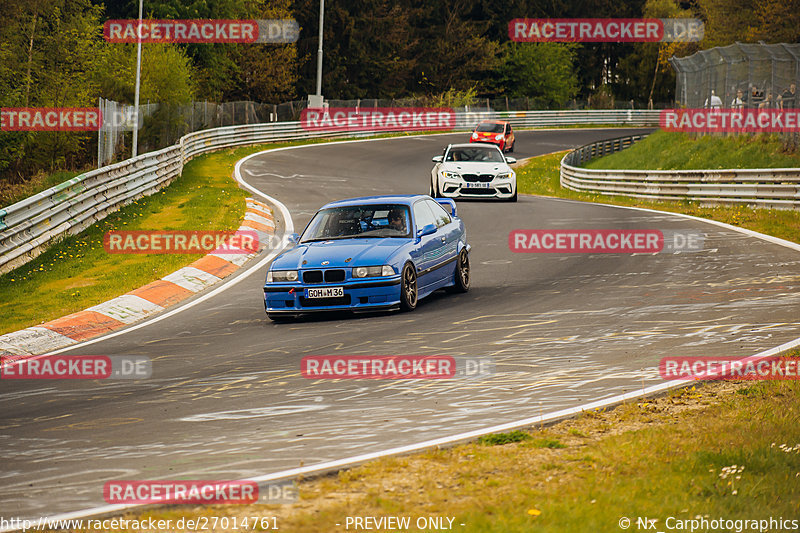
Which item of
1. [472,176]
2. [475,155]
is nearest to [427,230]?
[472,176]

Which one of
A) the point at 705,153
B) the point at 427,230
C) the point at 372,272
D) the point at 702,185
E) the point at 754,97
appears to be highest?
the point at 754,97

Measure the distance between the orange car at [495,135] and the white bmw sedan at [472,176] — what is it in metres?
22.6

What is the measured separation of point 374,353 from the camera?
30.1 ft


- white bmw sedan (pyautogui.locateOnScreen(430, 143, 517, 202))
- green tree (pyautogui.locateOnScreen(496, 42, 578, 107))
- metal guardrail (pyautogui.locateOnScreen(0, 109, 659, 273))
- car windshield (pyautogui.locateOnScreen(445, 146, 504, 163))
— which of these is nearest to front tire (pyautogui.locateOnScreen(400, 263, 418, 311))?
metal guardrail (pyautogui.locateOnScreen(0, 109, 659, 273))

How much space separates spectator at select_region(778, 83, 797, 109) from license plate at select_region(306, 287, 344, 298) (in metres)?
17.3

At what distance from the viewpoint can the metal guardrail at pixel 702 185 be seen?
21344 mm

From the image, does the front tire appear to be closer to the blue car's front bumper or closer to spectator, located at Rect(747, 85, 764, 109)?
the blue car's front bumper

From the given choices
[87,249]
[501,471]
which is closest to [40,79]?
[87,249]

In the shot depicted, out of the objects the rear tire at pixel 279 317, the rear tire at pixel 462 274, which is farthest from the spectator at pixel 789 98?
the rear tire at pixel 279 317

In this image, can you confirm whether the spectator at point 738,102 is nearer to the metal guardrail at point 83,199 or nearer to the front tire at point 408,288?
the metal guardrail at point 83,199

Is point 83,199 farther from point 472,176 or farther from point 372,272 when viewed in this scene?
point 372,272

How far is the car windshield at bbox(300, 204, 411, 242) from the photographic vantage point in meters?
12.5

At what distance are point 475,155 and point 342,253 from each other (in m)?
13.5

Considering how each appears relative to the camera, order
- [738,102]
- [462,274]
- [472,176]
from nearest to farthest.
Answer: [462,274], [472,176], [738,102]
